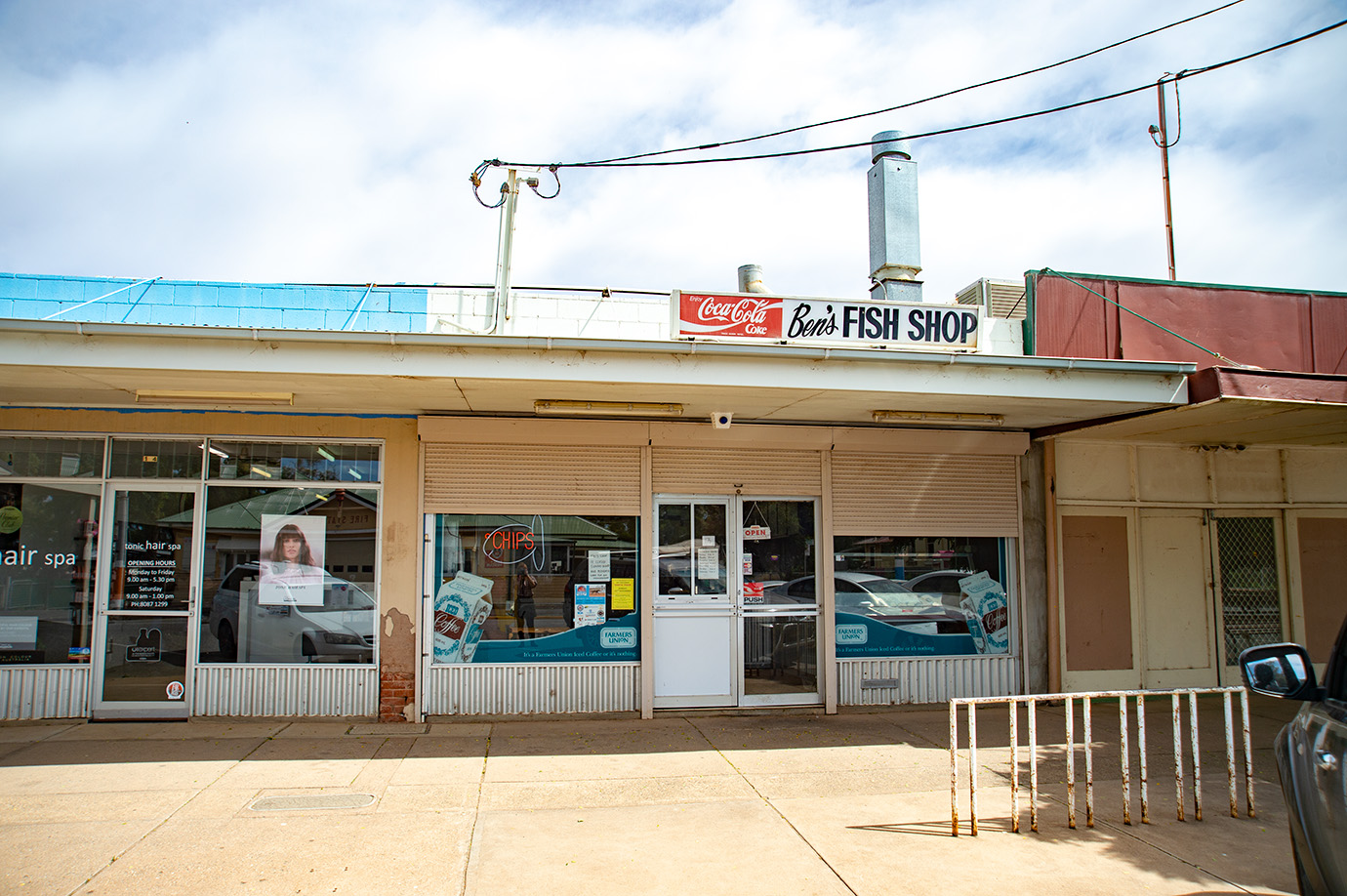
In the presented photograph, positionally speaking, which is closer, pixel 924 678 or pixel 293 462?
pixel 293 462

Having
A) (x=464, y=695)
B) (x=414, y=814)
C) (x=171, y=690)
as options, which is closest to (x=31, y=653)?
(x=171, y=690)

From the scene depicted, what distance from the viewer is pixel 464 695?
825 centimetres

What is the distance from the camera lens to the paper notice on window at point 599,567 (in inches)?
337

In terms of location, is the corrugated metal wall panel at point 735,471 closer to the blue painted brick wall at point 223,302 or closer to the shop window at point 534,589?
the shop window at point 534,589

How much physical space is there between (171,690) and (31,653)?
4.33ft

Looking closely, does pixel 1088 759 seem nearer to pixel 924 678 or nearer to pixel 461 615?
pixel 924 678

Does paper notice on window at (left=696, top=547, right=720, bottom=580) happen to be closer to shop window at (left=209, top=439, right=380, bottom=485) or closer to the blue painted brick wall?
shop window at (left=209, top=439, right=380, bottom=485)

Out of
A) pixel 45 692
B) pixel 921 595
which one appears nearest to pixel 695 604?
pixel 921 595

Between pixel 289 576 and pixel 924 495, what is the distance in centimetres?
653

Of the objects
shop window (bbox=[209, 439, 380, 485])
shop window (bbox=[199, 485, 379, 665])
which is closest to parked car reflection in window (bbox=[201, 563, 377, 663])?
shop window (bbox=[199, 485, 379, 665])

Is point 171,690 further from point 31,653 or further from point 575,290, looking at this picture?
point 575,290

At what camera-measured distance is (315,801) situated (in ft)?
19.1

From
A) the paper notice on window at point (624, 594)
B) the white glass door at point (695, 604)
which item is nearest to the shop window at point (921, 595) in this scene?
the white glass door at point (695, 604)

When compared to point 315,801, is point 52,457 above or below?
above
